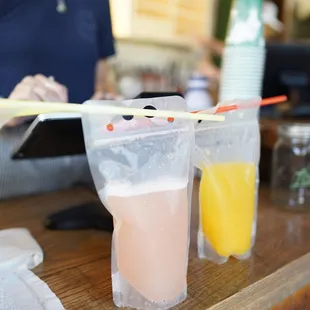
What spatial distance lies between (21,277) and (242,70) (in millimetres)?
655

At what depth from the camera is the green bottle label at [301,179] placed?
36.4 inches

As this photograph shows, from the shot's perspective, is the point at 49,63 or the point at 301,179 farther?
the point at 49,63

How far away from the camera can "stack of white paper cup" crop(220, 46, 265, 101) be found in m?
0.97

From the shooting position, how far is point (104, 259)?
0.64m

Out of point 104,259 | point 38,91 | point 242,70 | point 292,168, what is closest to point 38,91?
point 38,91

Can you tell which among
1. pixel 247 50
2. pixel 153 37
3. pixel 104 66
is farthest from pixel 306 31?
pixel 247 50

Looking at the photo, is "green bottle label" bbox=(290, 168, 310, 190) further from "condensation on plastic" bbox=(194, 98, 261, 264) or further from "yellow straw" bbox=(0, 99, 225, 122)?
"yellow straw" bbox=(0, 99, 225, 122)

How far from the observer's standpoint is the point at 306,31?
3.05m

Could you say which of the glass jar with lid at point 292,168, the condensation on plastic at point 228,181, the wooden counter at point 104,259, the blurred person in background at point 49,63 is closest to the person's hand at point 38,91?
the blurred person in background at point 49,63

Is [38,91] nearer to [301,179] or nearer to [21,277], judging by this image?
[21,277]

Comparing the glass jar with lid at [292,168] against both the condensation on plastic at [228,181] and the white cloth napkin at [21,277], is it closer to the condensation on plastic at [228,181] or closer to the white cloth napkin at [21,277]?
the condensation on plastic at [228,181]

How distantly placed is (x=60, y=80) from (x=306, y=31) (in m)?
2.37

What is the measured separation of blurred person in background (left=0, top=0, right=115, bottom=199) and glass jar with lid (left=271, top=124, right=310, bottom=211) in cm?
42

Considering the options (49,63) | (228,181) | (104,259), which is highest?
(49,63)
